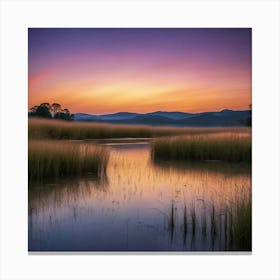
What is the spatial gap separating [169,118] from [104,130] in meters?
0.74

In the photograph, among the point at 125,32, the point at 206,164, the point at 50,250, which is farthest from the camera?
the point at 206,164

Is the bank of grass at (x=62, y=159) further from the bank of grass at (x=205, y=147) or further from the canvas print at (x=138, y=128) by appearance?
the bank of grass at (x=205, y=147)

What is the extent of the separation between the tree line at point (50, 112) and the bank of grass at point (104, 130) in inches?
2.5

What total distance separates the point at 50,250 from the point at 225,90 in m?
2.38

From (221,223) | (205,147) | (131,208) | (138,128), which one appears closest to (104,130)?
(138,128)

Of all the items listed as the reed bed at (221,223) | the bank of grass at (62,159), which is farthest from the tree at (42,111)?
the reed bed at (221,223)

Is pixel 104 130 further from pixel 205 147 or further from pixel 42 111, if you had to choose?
pixel 205 147

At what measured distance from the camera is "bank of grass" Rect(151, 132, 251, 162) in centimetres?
438

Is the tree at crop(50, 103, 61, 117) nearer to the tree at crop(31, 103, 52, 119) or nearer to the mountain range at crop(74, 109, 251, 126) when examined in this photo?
the tree at crop(31, 103, 52, 119)

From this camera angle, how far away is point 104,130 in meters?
4.67

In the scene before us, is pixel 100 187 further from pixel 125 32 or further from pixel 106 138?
pixel 125 32
